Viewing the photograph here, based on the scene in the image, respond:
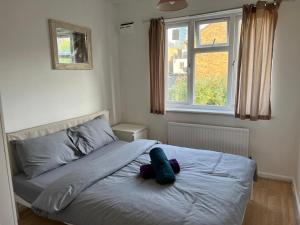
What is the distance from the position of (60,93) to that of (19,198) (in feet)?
4.10

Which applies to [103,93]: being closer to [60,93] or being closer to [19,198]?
[60,93]

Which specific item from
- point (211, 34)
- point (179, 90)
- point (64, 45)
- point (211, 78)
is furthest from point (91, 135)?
point (211, 34)

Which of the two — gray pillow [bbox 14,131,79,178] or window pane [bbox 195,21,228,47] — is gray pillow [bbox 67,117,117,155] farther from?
window pane [bbox 195,21,228,47]

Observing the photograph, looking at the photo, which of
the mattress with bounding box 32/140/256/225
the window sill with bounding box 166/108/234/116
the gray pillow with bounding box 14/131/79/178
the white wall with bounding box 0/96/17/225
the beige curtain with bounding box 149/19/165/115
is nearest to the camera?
the white wall with bounding box 0/96/17/225

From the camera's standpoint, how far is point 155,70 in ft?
11.3

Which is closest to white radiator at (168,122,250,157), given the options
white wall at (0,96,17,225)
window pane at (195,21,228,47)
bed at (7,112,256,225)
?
bed at (7,112,256,225)

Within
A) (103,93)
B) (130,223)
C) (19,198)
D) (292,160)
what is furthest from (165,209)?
(103,93)

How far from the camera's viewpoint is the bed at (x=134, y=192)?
158cm

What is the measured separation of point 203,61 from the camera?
3250 millimetres

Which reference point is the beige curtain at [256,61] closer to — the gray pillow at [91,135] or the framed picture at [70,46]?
the gray pillow at [91,135]

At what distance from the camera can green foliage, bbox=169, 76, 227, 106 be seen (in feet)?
10.6

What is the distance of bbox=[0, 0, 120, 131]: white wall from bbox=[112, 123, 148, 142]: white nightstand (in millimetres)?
434

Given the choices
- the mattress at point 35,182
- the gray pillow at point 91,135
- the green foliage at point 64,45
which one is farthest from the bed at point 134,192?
the green foliage at point 64,45

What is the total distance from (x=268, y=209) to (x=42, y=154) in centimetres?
236
